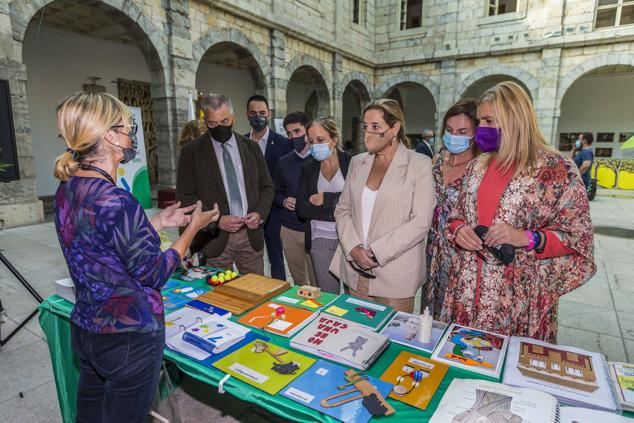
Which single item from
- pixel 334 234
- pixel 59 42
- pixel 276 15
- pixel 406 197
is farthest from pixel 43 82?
pixel 406 197

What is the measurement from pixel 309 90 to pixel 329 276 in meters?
15.4

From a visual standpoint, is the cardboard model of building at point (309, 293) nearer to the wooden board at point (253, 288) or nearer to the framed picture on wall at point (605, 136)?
the wooden board at point (253, 288)

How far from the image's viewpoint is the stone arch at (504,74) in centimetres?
1202

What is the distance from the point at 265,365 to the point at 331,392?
282 mm

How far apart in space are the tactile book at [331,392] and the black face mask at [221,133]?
6.11 ft

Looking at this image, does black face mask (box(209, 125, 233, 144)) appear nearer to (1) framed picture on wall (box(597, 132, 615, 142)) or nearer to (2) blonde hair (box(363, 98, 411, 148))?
(2) blonde hair (box(363, 98, 411, 148))

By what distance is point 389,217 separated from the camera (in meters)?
2.06

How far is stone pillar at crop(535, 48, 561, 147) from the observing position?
11.6 meters

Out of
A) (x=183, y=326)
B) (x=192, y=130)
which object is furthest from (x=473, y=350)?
(x=192, y=130)

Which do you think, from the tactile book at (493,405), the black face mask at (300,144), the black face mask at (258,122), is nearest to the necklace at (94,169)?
the tactile book at (493,405)

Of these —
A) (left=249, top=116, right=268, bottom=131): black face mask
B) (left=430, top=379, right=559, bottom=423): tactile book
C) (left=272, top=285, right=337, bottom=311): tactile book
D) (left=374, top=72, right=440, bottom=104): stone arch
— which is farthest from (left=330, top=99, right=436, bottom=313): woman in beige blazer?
(left=374, top=72, right=440, bottom=104): stone arch

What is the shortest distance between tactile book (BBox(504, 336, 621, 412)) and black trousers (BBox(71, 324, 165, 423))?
1240 mm

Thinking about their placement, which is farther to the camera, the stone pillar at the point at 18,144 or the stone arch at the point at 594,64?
the stone arch at the point at 594,64

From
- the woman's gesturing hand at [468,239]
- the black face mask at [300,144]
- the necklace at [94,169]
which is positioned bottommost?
the woman's gesturing hand at [468,239]
